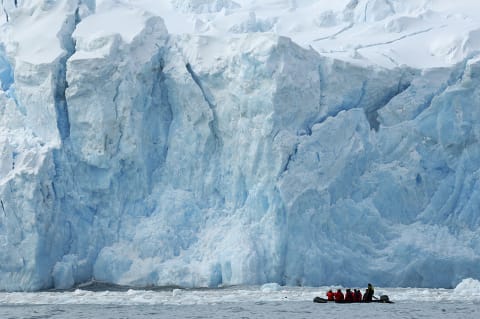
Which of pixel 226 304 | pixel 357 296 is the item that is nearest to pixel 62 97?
pixel 226 304

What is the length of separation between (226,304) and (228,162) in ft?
15.8

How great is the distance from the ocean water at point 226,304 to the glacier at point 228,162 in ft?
2.96

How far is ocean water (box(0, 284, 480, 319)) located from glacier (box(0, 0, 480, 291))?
0.90 meters

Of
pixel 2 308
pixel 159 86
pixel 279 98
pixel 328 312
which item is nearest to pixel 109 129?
pixel 159 86

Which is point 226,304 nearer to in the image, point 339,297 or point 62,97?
point 339,297

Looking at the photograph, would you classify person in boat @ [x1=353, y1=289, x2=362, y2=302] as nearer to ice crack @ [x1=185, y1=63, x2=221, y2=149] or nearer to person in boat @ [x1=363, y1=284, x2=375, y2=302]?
person in boat @ [x1=363, y1=284, x2=375, y2=302]

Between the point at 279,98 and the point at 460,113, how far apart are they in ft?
13.6

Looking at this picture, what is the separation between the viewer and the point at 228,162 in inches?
977

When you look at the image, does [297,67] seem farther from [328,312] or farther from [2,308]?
[2,308]

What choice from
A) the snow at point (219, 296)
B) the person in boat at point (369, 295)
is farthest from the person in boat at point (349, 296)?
the snow at point (219, 296)

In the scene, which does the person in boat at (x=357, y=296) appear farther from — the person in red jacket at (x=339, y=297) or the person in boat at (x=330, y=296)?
the person in boat at (x=330, y=296)

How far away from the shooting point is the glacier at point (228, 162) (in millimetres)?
23766

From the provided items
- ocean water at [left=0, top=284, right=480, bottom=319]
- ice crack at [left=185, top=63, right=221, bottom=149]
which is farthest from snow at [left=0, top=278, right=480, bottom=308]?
ice crack at [left=185, top=63, right=221, bottom=149]

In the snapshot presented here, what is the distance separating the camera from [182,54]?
25531 millimetres
